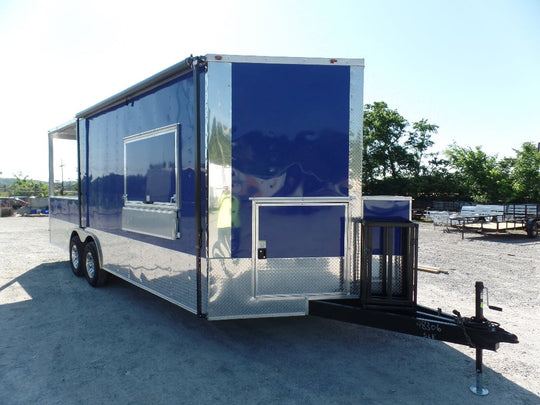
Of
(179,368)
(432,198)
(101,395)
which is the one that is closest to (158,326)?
(179,368)

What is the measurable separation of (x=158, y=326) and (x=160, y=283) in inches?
25.5

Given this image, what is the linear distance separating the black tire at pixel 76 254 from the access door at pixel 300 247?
4.72m

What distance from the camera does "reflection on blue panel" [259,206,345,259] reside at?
3.76 meters

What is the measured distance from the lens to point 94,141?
20.1 ft

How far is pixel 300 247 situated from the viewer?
380 cm

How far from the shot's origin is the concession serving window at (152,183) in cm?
422

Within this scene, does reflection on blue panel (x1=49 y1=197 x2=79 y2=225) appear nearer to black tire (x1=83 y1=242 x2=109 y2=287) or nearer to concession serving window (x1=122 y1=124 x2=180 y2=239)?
black tire (x1=83 y1=242 x2=109 y2=287)

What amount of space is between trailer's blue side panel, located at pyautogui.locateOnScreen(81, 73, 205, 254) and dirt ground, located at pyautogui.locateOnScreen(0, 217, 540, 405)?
3.76 ft

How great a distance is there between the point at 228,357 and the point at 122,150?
329 cm

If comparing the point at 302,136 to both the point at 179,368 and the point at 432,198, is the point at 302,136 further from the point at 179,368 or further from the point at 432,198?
the point at 432,198

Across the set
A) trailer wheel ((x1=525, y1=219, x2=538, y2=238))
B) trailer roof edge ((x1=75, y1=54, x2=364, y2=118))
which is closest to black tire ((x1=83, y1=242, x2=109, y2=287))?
trailer roof edge ((x1=75, y1=54, x2=364, y2=118))

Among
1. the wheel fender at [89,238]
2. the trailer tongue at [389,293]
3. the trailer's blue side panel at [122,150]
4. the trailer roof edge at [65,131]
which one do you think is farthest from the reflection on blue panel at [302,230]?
the trailer roof edge at [65,131]

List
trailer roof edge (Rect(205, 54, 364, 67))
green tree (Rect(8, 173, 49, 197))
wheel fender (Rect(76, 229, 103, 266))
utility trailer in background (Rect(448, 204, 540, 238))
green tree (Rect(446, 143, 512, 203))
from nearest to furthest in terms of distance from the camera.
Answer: trailer roof edge (Rect(205, 54, 364, 67)), wheel fender (Rect(76, 229, 103, 266)), utility trailer in background (Rect(448, 204, 540, 238)), green tree (Rect(446, 143, 512, 203)), green tree (Rect(8, 173, 49, 197))

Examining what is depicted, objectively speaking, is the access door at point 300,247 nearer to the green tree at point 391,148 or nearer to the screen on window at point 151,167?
the screen on window at point 151,167
